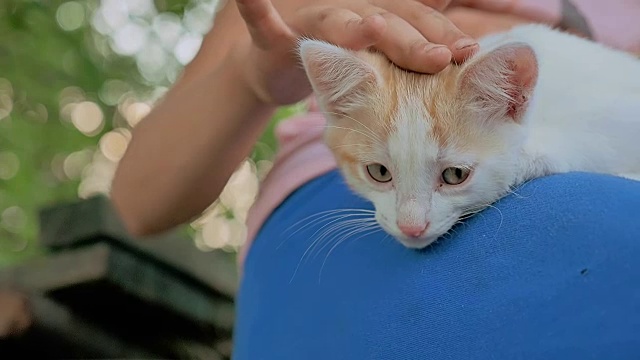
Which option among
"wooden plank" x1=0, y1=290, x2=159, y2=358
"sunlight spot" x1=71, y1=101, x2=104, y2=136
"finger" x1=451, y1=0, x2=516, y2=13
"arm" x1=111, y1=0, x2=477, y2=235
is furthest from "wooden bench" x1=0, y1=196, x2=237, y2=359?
"finger" x1=451, y1=0, x2=516, y2=13

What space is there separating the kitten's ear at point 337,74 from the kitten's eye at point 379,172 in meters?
0.07

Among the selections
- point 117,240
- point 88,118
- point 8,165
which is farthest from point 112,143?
point 117,240

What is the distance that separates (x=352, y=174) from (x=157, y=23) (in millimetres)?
1377

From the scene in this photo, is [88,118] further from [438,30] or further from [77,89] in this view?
[438,30]

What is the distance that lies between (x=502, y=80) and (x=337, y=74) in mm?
163

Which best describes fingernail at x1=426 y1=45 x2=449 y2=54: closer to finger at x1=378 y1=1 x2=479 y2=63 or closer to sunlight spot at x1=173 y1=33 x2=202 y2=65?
finger at x1=378 y1=1 x2=479 y2=63

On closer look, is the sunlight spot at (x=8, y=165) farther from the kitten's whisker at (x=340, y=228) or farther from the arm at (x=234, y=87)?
the kitten's whisker at (x=340, y=228)

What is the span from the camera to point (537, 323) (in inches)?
20.6

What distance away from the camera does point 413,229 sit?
662mm

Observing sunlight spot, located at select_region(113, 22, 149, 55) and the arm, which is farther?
sunlight spot, located at select_region(113, 22, 149, 55)

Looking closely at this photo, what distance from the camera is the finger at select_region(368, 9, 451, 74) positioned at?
2.25ft

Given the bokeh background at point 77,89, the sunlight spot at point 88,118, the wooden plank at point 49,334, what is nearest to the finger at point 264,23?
the wooden plank at point 49,334

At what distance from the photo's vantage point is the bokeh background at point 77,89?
1977 mm

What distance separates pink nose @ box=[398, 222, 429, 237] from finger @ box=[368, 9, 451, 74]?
6.0 inches
